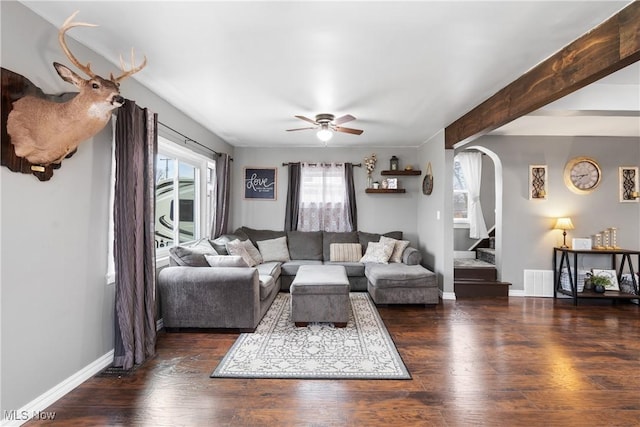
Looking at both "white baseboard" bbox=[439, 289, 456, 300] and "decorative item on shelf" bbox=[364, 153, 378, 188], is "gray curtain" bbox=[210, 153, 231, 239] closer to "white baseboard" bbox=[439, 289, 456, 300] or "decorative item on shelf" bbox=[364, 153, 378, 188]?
"decorative item on shelf" bbox=[364, 153, 378, 188]

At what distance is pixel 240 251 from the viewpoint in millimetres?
4699

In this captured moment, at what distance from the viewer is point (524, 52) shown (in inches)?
95.4

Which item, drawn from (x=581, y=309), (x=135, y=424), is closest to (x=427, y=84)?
(x=135, y=424)

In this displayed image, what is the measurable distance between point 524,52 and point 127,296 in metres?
3.55

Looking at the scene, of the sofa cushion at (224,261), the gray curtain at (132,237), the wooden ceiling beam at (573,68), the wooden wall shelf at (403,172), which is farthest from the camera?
the wooden wall shelf at (403,172)

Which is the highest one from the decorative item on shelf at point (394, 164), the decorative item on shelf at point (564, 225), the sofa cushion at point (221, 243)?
the decorative item on shelf at point (394, 164)

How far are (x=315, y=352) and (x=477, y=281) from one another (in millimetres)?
3226

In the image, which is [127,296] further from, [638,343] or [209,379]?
[638,343]

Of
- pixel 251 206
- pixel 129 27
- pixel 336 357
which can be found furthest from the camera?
pixel 251 206

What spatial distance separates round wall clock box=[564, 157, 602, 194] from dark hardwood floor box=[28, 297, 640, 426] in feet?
7.84

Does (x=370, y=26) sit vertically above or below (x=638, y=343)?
above

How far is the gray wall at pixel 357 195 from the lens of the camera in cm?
604

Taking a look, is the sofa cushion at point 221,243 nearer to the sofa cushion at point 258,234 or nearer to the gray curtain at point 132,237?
the sofa cushion at point 258,234

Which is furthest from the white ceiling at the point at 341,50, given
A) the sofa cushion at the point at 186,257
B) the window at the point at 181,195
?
the sofa cushion at the point at 186,257
